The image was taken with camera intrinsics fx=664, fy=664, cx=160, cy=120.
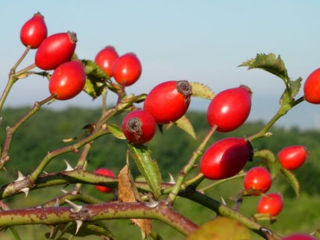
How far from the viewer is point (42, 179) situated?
890 mm

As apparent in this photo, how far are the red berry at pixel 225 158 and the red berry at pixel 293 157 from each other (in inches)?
15.8

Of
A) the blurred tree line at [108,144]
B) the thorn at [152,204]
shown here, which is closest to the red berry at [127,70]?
the thorn at [152,204]

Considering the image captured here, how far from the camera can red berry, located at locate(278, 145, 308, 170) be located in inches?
44.8

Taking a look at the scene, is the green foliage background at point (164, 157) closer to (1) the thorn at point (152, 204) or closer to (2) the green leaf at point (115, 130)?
(2) the green leaf at point (115, 130)

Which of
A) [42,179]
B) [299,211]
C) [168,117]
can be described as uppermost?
[168,117]

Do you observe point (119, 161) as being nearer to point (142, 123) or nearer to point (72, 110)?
point (72, 110)

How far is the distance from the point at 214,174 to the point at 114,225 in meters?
5.94

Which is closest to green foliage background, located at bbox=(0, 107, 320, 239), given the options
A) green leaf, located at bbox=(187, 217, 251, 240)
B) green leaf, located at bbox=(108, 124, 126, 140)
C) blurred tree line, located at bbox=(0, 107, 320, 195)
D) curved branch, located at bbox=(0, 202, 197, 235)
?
blurred tree line, located at bbox=(0, 107, 320, 195)

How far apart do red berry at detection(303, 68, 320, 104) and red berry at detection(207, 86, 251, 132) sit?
7 centimetres

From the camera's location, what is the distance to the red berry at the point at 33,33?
1.16m

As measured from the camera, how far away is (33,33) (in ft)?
3.82

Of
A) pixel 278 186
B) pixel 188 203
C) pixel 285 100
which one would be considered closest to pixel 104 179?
pixel 285 100

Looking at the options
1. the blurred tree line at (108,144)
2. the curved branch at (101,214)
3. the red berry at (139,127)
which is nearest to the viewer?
the curved branch at (101,214)

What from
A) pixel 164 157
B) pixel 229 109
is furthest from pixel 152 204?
pixel 164 157
